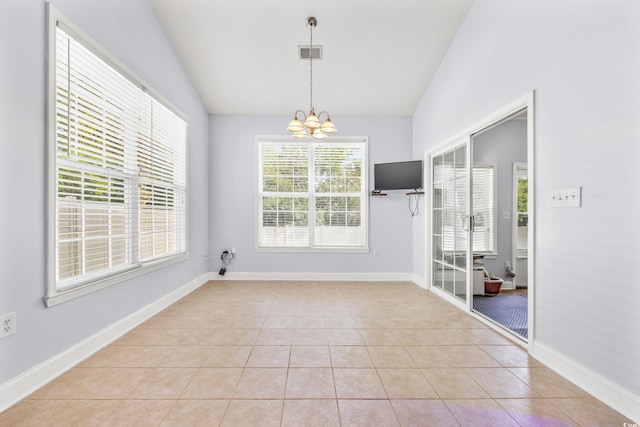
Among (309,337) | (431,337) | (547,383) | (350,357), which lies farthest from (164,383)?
(547,383)

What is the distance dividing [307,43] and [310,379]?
3675mm

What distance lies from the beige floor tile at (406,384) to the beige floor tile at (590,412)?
0.72m

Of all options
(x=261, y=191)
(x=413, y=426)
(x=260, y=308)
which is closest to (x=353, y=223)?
(x=261, y=191)

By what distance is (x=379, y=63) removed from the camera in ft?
13.1

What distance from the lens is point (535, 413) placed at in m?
1.67

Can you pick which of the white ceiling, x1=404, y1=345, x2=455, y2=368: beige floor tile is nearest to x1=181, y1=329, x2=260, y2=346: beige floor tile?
x1=404, y1=345, x2=455, y2=368: beige floor tile

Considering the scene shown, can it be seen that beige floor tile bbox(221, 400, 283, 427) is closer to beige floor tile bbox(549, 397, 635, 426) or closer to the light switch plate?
beige floor tile bbox(549, 397, 635, 426)

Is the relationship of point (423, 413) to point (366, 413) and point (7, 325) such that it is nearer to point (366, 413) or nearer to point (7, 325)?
point (366, 413)

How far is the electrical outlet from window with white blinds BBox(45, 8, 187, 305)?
0.24 m

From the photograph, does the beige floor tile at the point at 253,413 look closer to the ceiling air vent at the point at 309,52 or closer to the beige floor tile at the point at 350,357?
the beige floor tile at the point at 350,357

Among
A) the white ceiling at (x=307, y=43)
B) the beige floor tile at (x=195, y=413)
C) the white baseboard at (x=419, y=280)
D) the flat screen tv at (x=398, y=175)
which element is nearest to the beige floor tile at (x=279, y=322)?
the beige floor tile at (x=195, y=413)

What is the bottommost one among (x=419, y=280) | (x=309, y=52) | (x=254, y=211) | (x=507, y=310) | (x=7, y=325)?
(x=507, y=310)

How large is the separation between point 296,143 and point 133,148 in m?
2.63

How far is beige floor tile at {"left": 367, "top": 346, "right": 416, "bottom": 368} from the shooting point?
86.7 inches
